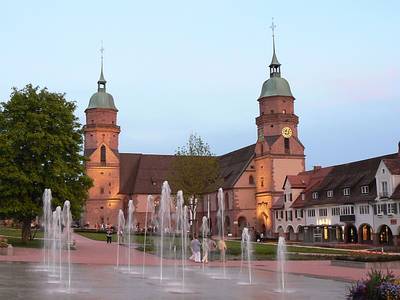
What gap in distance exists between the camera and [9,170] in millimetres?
45906

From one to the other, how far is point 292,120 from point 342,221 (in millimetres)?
28790

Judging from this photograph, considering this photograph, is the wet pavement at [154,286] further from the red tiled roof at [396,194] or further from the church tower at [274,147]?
the church tower at [274,147]

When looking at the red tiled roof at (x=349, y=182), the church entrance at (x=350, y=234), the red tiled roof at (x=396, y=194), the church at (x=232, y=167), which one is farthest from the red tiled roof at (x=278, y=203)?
the red tiled roof at (x=396, y=194)

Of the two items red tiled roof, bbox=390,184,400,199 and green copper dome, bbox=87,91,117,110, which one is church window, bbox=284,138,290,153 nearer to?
red tiled roof, bbox=390,184,400,199

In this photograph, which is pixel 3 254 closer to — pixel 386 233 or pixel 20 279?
pixel 20 279

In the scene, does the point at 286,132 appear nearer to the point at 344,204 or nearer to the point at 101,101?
the point at 344,204

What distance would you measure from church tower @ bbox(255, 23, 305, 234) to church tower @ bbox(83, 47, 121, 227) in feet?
98.2

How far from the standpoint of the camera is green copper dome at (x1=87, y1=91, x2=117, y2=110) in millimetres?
113250

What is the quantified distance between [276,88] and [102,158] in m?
37.0

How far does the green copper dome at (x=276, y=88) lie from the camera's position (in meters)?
99.2

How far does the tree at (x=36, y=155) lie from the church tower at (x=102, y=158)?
62.4m

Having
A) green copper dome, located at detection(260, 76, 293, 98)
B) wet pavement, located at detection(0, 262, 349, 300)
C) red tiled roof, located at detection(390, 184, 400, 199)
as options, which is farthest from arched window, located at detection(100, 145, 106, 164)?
wet pavement, located at detection(0, 262, 349, 300)

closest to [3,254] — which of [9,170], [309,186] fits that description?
[9,170]

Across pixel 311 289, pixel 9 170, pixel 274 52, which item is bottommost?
pixel 311 289
